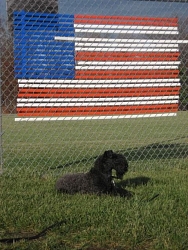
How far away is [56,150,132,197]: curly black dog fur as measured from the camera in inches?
235

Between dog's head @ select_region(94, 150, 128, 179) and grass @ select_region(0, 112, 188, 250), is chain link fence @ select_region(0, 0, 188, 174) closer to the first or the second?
grass @ select_region(0, 112, 188, 250)

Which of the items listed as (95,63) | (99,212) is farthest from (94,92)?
(99,212)

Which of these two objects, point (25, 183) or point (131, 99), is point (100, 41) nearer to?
point (131, 99)

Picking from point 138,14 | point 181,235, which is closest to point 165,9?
point 138,14

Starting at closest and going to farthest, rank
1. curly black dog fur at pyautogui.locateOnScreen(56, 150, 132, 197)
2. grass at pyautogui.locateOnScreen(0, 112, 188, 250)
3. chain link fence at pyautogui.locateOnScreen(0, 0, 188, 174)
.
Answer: grass at pyautogui.locateOnScreen(0, 112, 188, 250) < curly black dog fur at pyautogui.locateOnScreen(56, 150, 132, 197) < chain link fence at pyautogui.locateOnScreen(0, 0, 188, 174)

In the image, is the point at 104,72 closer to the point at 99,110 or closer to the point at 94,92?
the point at 94,92

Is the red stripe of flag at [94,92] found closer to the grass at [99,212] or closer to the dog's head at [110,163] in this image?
the grass at [99,212]

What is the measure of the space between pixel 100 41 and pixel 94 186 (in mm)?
2848

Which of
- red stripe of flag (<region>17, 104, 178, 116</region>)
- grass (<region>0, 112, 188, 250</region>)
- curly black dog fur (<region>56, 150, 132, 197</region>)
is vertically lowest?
grass (<region>0, 112, 188, 250</region>)

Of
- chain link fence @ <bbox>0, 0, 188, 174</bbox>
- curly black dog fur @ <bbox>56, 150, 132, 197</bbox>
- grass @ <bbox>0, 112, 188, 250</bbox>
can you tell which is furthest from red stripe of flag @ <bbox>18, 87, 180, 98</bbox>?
curly black dog fur @ <bbox>56, 150, 132, 197</bbox>

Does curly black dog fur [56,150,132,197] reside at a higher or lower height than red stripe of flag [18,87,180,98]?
lower

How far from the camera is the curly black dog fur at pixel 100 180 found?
19.5 ft

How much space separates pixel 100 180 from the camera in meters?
5.98

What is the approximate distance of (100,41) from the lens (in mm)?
8023
